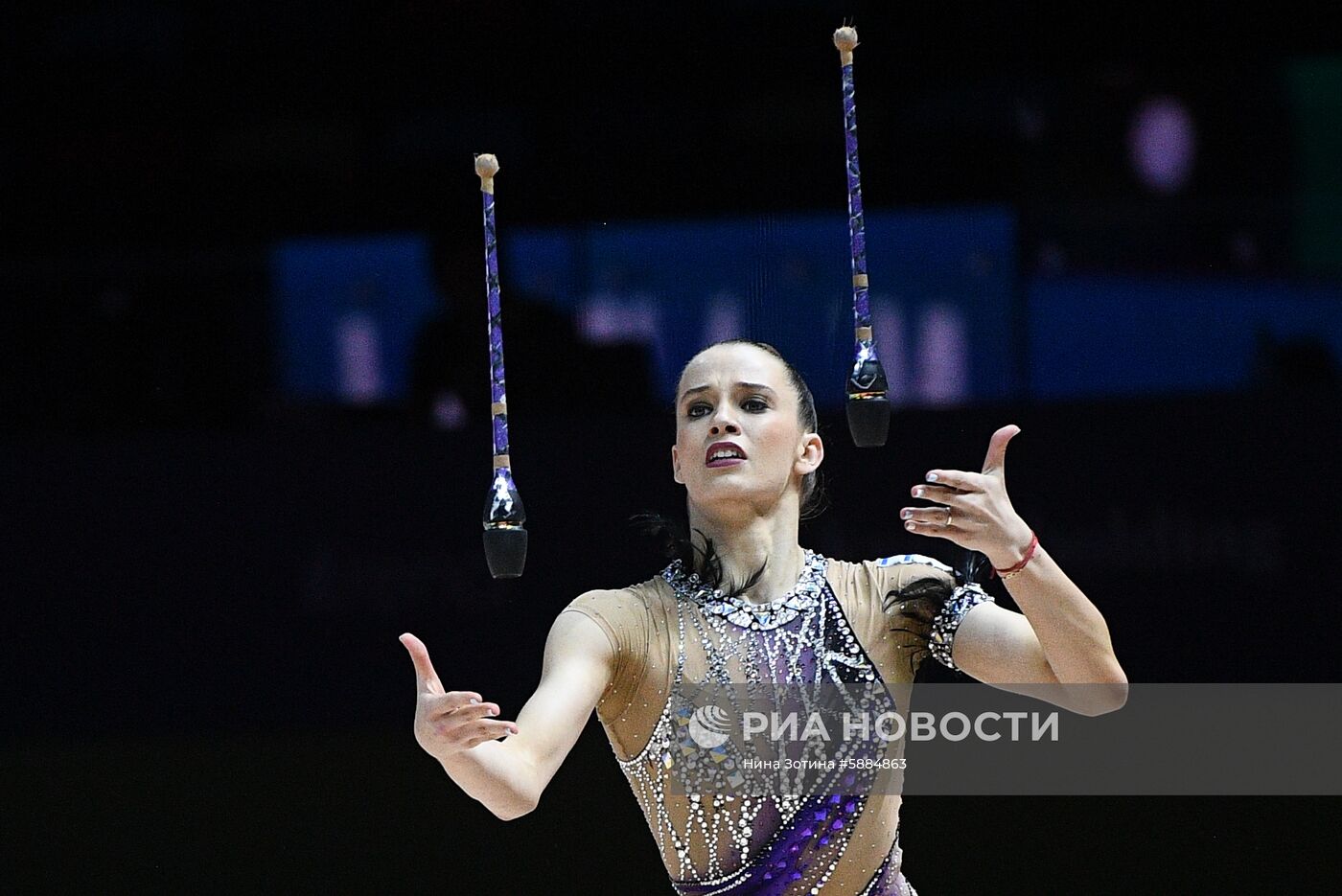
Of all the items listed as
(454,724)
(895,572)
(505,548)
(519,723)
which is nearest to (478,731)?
(454,724)

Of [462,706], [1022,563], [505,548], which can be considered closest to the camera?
[462,706]

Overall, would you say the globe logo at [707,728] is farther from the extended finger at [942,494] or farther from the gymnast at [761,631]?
the extended finger at [942,494]

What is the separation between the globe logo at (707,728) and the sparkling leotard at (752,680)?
1cm

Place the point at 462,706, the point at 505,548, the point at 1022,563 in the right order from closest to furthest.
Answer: the point at 462,706, the point at 1022,563, the point at 505,548

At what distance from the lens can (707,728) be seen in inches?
82.7

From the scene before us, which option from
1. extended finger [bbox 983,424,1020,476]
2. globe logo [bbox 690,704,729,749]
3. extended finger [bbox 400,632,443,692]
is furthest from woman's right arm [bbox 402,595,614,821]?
extended finger [bbox 983,424,1020,476]

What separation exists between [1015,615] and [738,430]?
1.26ft

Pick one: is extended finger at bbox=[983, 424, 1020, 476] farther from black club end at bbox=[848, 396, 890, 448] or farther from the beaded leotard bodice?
the beaded leotard bodice

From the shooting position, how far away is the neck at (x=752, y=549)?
219cm

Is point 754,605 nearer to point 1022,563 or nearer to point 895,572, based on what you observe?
point 895,572

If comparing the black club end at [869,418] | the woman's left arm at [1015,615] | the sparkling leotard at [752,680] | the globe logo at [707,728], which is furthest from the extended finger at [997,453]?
the globe logo at [707,728]

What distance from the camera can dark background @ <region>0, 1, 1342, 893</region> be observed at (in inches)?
117

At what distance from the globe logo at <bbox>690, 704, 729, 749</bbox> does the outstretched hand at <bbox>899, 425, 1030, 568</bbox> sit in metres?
0.36

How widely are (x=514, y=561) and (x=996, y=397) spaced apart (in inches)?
45.6
